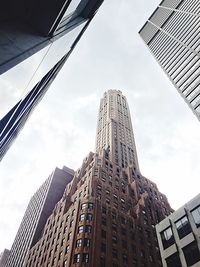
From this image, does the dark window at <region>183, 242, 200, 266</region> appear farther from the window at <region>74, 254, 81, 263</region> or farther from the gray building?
the gray building

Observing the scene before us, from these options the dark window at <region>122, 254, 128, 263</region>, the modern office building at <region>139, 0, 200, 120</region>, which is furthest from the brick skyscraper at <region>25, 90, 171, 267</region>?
the modern office building at <region>139, 0, 200, 120</region>

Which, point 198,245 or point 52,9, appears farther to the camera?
point 198,245

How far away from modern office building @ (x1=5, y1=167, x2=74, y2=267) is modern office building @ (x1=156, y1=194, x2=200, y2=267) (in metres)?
68.6

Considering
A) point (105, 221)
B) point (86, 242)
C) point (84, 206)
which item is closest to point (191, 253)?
point (86, 242)

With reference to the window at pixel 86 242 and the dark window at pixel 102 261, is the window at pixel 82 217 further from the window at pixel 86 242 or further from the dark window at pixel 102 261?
the dark window at pixel 102 261

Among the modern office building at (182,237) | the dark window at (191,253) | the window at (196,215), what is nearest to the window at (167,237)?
the modern office building at (182,237)

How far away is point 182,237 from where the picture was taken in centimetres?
2759

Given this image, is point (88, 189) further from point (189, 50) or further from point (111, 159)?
point (189, 50)

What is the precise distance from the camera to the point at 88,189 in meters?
72.4

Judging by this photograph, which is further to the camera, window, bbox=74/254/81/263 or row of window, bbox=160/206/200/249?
window, bbox=74/254/81/263

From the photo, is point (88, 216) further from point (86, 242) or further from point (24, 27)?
point (24, 27)

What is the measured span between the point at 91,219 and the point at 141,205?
84.1 feet

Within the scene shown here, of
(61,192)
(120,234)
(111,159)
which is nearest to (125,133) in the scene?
(111,159)

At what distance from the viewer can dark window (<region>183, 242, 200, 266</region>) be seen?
24.5 meters
